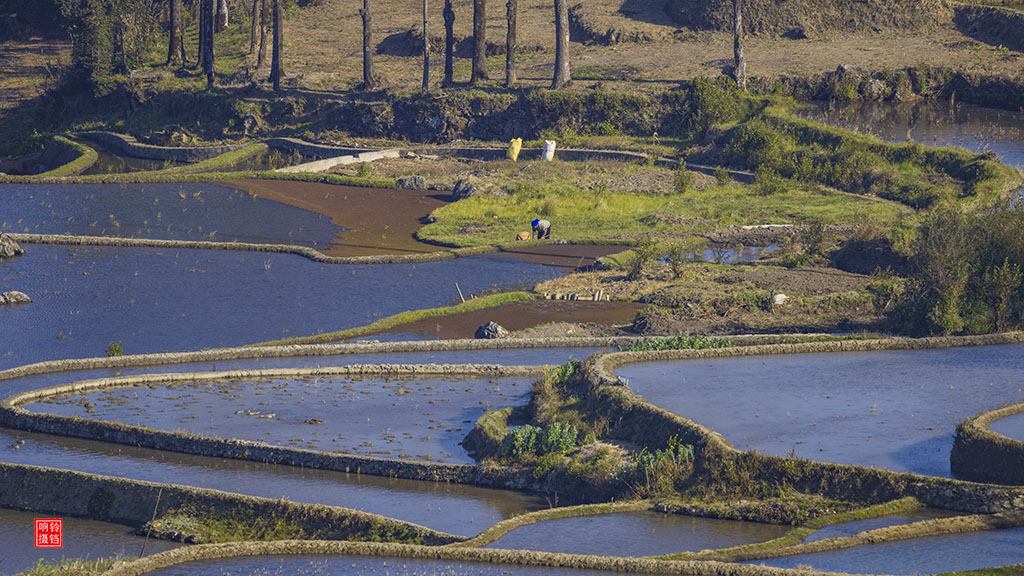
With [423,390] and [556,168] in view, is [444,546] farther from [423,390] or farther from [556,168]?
[556,168]

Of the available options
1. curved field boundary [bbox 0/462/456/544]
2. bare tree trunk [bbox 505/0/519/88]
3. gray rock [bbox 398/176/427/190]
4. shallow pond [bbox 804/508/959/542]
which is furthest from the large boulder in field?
bare tree trunk [bbox 505/0/519/88]

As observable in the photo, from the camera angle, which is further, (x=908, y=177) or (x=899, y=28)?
(x=899, y=28)

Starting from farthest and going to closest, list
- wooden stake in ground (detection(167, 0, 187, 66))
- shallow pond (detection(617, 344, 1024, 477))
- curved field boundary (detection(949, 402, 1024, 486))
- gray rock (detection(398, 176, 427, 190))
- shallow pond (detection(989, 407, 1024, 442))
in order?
wooden stake in ground (detection(167, 0, 187, 66)) < gray rock (detection(398, 176, 427, 190)) < shallow pond (detection(617, 344, 1024, 477)) < shallow pond (detection(989, 407, 1024, 442)) < curved field boundary (detection(949, 402, 1024, 486))

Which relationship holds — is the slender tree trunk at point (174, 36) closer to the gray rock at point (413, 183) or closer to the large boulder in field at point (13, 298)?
the gray rock at point (413, 183)

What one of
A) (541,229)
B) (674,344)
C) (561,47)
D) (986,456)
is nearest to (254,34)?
(561,47)

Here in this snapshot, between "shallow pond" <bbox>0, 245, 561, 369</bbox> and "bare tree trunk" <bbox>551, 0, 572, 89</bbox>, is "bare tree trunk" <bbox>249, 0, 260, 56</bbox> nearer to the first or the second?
"bare tree trunk" <bbox>551, 0, 572, 89</bbox>

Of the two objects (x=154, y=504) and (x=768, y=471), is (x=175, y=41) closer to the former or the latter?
(x=154, y=504)

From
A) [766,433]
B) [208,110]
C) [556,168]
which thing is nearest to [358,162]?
[556,168]
